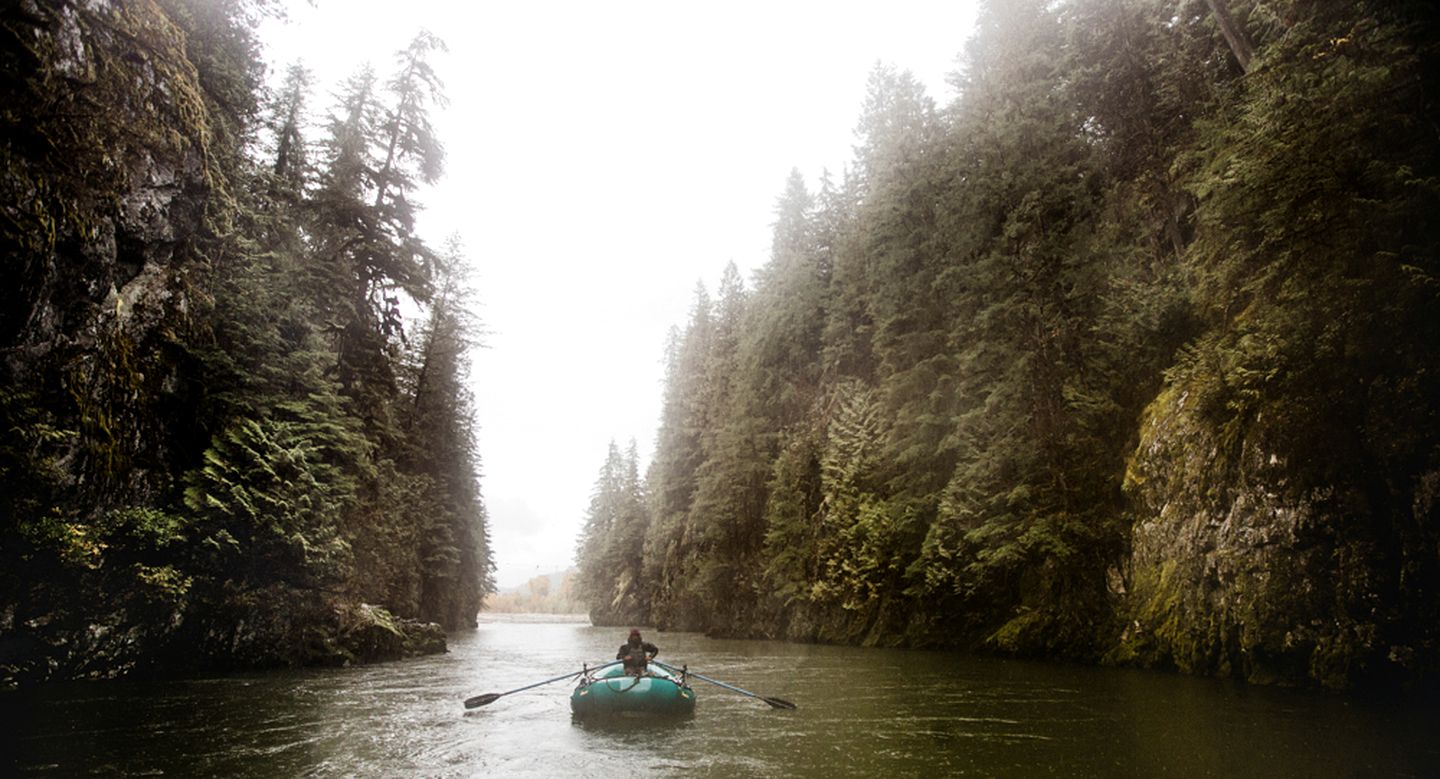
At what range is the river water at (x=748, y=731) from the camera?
786 cm

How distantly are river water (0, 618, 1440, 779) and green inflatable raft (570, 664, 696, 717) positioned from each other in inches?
11.3

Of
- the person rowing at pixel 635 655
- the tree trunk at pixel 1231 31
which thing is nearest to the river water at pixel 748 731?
the person rowing at pixel 635 655

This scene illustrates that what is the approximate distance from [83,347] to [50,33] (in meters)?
5.34

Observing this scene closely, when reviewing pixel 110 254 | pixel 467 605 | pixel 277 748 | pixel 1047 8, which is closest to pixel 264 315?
pixel 110 254

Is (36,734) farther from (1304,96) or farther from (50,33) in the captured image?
(1304,96)

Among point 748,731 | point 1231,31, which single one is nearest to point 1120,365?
point 1231,31

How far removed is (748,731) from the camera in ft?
34.3

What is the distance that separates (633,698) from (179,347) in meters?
13.3

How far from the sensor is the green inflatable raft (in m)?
11.2

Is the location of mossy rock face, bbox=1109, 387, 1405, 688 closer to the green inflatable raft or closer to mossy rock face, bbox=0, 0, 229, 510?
the green inflatable raft

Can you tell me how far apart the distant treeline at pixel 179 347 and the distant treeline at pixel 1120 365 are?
1802 cm

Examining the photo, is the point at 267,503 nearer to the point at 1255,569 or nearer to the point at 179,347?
the point at 179,347

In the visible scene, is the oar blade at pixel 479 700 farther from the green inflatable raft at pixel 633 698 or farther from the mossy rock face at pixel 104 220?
the mossy rock face at pixel 104 220

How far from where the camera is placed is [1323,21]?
11203 millimetres
